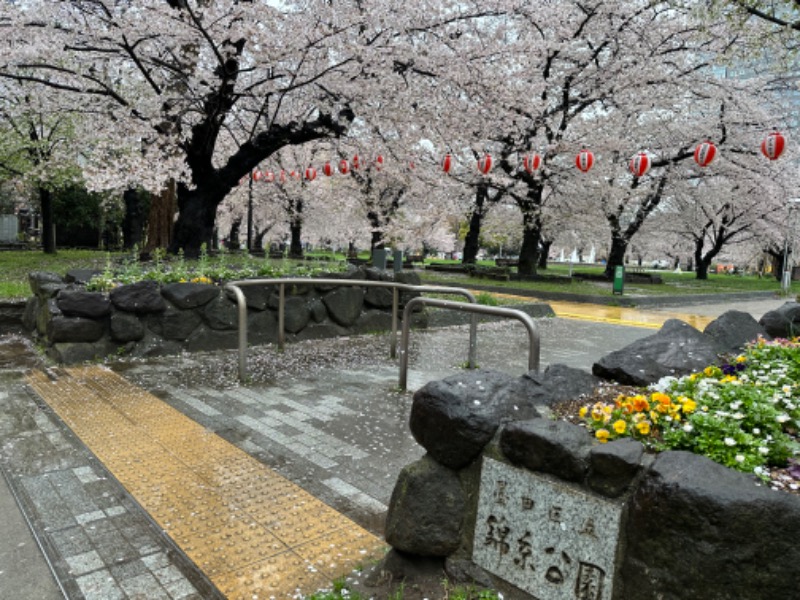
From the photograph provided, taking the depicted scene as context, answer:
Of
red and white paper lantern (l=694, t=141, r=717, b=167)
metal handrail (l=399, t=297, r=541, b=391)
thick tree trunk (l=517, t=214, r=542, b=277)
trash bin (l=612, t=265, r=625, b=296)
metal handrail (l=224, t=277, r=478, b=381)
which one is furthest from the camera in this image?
thick tree trunk (l=517, t=214, r=542, b=277)

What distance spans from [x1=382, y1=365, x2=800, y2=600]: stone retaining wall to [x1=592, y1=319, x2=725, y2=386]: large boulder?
0.63m

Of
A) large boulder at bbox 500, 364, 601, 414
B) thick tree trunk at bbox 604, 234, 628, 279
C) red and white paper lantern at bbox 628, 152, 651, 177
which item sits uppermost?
red and white paper lantern at bbox 628, 152, 651, 177

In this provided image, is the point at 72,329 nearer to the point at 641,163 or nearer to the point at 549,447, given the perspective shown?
the point at 549,447

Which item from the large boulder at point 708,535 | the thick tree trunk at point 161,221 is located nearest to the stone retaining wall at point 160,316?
the large boulder at point 708,535

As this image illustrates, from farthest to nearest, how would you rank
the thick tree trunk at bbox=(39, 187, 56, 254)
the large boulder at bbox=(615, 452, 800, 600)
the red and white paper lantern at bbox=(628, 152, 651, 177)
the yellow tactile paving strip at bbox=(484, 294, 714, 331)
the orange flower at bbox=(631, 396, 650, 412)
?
the thick tree trunk at bbox=(39, 187, 56, 254) → the red and white paper lantern at bbox=(628, 152, 651, 177) → the yellow tactile paving strip at bbox=(484, 294, 714, 331) → the orange flower at bbox=(631, 396, 650, 412) → the large boulder at bbox=(615, 452, 800, 600)

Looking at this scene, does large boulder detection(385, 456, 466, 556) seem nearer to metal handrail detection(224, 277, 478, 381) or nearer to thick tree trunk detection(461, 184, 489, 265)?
metal handrail detection(224, 277, 478, 381)

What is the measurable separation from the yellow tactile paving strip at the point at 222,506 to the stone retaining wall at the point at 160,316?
1.59 meters

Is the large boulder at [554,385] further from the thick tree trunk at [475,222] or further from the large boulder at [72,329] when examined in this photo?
the thick tree trunk at [475,222]

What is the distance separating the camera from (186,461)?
373 cm

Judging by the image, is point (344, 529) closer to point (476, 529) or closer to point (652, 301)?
point (476, 529)

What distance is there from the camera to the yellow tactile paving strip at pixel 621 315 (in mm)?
12227

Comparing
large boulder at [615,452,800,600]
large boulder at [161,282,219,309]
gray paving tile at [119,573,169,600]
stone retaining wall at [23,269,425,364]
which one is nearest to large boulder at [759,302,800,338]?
large boulder at [615,452,800,600]

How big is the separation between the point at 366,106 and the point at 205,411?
850cm

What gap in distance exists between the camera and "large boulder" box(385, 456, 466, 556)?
239 centimetres
